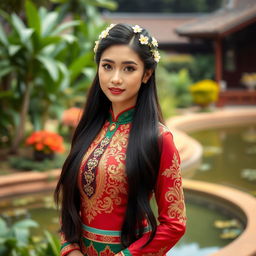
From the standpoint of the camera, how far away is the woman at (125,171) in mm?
1805

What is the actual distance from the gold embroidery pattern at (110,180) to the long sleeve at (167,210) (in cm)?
16

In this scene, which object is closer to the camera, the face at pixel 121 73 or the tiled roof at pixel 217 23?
the face at pixel 121 73

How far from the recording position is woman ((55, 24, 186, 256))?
5.92 ft

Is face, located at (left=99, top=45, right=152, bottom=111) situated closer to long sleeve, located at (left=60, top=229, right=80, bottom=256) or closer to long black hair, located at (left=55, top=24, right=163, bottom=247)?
long black hair, located at (left=55, top=24, right=163, bottom=247)

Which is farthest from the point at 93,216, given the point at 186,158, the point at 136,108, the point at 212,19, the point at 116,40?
the point at 212,19

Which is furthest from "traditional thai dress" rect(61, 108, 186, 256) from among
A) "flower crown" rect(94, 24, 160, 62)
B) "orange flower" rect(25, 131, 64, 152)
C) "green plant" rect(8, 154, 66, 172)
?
"orange flower" rect(25, 131, 64, 152)

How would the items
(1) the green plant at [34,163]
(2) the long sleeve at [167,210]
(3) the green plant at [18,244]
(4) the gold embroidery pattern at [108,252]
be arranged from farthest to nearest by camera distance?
(1) the green plant at [34,163]
(3) the green plant at [18,244]
(4) the gold embroidery pattern at [108,252]
(2) the long sleeve at [167,210]

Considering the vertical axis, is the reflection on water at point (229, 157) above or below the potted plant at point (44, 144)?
below

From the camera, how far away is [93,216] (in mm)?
1922

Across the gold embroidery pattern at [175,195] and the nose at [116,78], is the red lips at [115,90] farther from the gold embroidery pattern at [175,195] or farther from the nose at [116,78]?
the gold embroidery pattern at [175,195]

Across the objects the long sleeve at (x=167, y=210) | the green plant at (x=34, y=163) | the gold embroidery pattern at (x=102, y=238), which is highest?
the long sleeve at (x=167, y=210)

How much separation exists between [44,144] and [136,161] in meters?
4.97

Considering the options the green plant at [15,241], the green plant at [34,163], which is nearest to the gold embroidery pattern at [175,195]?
the green plant at [15,241]

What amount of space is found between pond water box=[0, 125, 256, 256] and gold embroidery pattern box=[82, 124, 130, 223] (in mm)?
2647
